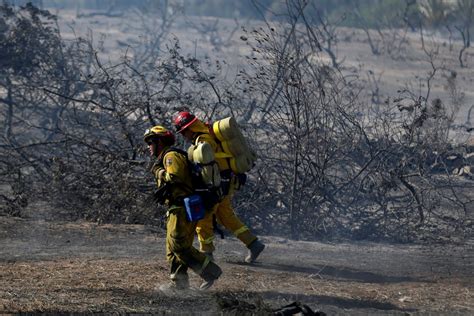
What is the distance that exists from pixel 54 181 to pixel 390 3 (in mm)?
41288

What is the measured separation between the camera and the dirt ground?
8.52 m

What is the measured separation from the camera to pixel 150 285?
30.1ft

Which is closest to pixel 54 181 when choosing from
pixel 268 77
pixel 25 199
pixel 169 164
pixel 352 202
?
pixel 25 199

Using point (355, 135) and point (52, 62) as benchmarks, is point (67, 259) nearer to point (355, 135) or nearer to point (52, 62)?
point (355, 135)

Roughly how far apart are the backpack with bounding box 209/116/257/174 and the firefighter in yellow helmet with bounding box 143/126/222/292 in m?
0.68

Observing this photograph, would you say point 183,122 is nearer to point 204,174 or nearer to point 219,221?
point 204,174

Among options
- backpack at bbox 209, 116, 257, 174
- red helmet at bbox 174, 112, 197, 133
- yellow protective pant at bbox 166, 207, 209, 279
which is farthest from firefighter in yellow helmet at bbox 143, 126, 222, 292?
backpack at bbox 209, 116, 257, 174

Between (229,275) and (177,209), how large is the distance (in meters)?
1.49

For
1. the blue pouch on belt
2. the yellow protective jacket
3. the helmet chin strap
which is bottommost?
the blue pouch on belt

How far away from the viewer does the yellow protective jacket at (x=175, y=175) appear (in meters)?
8.41

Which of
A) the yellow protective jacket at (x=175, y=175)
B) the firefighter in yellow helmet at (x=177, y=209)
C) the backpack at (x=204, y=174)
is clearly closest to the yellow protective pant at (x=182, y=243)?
the firefighter in yellow helmet at (x=177, y=209)

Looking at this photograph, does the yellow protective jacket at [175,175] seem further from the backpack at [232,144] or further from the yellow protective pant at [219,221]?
the yellow protective pant at [219,221]

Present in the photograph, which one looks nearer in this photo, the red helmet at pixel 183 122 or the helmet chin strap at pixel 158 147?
the helmet chin strap at pixel 158 147

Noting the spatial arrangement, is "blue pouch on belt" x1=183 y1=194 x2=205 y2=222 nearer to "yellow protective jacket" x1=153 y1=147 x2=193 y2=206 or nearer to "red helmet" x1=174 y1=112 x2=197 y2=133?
"yellow protective jacket" x1=153 y1=147 x2=193 y2=206
